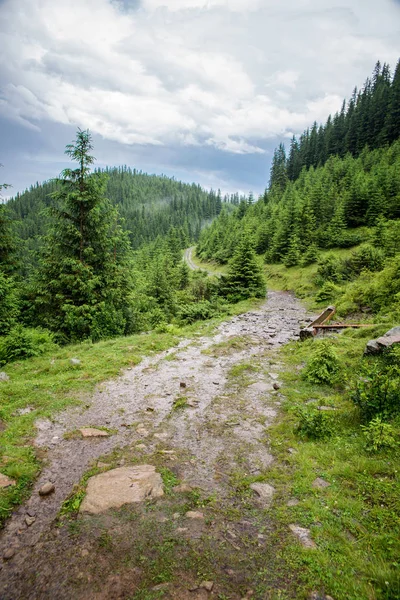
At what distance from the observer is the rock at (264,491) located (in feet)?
13.3

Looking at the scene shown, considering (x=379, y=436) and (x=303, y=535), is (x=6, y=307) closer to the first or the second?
(x=303, y=535)

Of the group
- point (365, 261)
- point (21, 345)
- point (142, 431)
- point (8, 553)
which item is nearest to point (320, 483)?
point (142, 431)

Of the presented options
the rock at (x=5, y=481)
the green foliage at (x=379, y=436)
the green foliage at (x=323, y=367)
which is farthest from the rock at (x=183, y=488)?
the green foliage at (x=323, y=367)

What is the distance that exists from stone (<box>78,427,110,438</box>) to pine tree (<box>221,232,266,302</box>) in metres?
17.8

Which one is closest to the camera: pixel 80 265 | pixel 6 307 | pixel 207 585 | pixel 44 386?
pixel 207 585

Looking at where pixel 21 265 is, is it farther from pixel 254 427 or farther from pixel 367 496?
pixel 367 496

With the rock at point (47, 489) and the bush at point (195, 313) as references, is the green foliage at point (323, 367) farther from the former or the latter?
the bush at point (195, 313)

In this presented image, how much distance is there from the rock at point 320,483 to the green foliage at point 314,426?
1.10 meters

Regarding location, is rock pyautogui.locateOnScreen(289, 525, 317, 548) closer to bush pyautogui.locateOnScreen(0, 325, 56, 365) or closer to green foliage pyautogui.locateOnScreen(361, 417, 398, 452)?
green foliage pyautogui.locateOnScreen(361, 417, 398, 452)

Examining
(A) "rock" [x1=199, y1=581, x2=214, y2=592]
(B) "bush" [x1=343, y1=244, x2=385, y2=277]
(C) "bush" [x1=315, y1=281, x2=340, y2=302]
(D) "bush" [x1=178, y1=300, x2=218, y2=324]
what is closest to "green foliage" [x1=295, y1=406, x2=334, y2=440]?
(A) "rock" [x1=199, y1=581, x2=214, y2=592]

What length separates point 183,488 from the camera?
4.35 metres

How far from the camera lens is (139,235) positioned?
138m

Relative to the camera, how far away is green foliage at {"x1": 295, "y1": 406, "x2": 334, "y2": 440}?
212 inches

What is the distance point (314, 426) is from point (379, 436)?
3.80 ft
